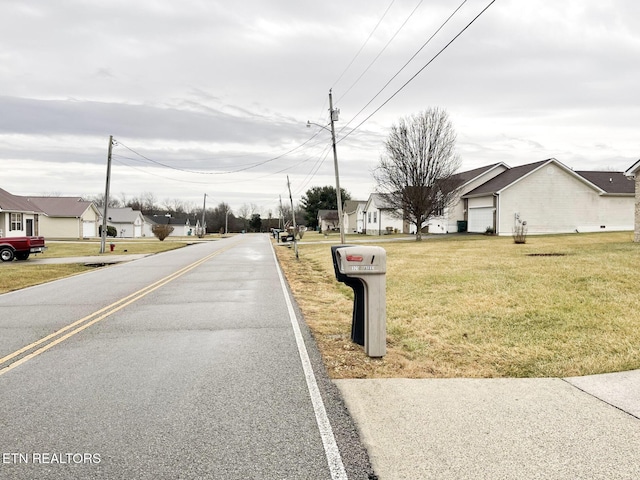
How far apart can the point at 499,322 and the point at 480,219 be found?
3536 centimetres

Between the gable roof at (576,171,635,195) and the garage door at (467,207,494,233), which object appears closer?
the garage door at (467,207,494,233)

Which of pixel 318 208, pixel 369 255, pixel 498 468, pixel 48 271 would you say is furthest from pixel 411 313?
pixel 318 208

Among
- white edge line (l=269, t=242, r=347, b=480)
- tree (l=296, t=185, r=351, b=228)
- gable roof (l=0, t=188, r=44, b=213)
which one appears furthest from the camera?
tree (l=296, t=185, r=351, b=228)

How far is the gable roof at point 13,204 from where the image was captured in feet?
130

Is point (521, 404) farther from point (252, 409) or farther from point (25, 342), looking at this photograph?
point (25, 342)

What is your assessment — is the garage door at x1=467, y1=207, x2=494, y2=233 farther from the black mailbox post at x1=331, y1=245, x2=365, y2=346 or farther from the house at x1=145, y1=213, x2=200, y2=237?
the house at x1=145, y1=213, x2=200, y2=237

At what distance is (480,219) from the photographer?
138 ft

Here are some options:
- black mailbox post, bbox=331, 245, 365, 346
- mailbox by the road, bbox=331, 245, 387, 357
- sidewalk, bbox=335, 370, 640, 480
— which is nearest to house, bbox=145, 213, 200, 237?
black mailbox post, bbox=331, 245, 365, 346

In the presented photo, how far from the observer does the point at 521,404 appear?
4.83 meters

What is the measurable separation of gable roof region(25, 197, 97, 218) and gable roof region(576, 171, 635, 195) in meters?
56.1

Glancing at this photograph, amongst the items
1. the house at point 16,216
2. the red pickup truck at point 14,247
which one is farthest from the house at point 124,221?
the red pickup truck at point 14,247

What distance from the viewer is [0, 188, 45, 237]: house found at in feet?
132

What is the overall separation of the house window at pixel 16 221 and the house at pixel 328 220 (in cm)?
4750

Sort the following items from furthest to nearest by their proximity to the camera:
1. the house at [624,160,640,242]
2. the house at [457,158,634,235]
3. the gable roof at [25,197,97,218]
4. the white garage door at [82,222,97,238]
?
1. the white garage door at [82,222,97,238]
2. the gable roof at [25,197,97,218]
3. the house at [457,158,634,235]
4. the house at [624,160,640,242]
